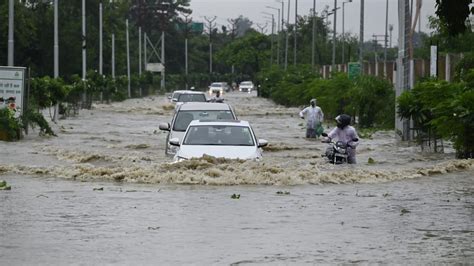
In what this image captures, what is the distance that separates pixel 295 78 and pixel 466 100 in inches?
2022

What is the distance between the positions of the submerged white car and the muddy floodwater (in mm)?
313

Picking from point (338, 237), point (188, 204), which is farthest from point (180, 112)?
point (338, 237)

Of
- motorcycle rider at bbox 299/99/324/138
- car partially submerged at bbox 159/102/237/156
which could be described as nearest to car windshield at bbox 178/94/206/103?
motorcycle rider at bbox 299/99/324/138

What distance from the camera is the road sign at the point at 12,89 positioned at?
35969 mm

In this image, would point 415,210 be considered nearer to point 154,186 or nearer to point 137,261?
point 154,186

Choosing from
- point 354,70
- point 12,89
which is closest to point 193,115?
point 12,89

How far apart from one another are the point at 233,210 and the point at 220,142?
5809mm

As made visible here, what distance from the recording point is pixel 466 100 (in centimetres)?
2644

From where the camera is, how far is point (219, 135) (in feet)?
77.4

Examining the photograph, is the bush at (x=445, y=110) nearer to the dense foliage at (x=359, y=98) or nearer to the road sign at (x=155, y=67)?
the dense foliage at (x=359, y=98)

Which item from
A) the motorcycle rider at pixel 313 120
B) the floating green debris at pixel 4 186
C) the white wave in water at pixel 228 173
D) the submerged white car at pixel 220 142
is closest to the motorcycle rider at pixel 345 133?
the white wave in water at pixel 228 173

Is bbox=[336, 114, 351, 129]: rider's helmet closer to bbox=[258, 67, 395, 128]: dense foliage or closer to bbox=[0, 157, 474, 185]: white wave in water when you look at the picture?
bbox=[0, 157, 474, 185]: white wave in water

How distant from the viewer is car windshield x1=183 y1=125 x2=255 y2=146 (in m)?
23.2

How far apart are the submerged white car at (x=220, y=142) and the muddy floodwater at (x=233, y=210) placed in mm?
313
